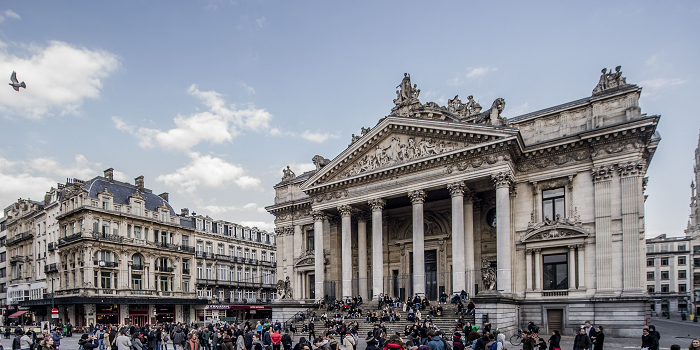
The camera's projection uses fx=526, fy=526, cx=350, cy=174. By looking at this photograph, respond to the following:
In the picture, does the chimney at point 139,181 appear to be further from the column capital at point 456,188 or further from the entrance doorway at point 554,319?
the entrance doorway at point 554,319

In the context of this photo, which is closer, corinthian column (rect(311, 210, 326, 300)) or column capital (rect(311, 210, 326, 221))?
A: corinthian column (rect(311, 210, 326, 300))

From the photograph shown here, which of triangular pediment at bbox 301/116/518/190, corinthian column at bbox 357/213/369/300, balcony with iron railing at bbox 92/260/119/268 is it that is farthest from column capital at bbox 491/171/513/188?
balcony with iron railing at bbox 92/260/119/268

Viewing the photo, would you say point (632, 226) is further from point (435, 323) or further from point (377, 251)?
point (377, 251)

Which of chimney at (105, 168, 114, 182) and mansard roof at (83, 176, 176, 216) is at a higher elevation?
chimney at (105, 168, 114, 182)

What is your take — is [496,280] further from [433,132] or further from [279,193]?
[279,193]

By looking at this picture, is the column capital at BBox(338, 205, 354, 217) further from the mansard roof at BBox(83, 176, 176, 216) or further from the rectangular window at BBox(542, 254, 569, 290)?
the mansard roof at BBox(83, 176, 176, 216)

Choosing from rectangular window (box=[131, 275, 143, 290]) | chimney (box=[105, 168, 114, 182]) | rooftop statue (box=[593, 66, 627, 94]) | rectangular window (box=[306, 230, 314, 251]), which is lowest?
rectangular window (box=[131, 275, 143, 290])

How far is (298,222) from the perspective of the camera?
153ft

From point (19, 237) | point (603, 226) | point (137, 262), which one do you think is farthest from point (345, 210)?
point (19, 237)

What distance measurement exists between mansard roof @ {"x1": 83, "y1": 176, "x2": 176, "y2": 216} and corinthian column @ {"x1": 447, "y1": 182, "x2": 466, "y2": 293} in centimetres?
4140

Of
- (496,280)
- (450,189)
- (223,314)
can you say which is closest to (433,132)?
(450,189)

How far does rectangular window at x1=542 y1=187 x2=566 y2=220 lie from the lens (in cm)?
3253

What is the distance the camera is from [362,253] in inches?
1566

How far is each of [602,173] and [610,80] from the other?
584 centimetres
